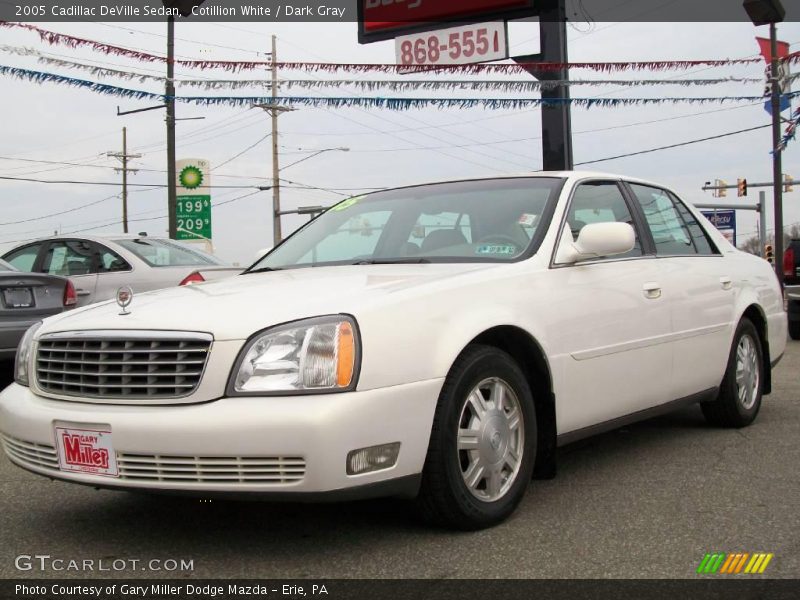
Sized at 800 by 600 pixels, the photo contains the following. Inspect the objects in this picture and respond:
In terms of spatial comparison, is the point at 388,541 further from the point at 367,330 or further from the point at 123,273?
the point at 123,273

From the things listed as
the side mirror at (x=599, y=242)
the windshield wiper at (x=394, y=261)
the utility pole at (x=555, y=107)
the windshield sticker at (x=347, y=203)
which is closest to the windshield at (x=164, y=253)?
the windshield sticker at (x=347, y=203)

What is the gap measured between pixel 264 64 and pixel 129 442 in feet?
23.9

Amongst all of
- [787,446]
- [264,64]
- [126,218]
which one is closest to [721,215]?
[264,64]

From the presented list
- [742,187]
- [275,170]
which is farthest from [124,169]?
[742,187]

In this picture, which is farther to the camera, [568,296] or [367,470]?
[568,296]

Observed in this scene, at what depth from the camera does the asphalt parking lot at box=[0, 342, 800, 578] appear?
10.3 feet

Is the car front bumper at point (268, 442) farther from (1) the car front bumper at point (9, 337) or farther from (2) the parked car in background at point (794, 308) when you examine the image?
(2) the parked car in background at point (794, 308)

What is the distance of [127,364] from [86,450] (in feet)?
1.12

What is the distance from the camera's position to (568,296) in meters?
4.10

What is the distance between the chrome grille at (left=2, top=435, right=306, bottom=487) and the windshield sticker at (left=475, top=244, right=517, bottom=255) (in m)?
1.57

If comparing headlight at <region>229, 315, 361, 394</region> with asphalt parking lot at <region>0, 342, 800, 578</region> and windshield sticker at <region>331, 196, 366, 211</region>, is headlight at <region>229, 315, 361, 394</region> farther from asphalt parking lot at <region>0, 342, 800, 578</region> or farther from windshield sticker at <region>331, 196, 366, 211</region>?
windshield sticker at <region>331, 196, 366, 211</region>

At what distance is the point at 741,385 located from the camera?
5.64 metres

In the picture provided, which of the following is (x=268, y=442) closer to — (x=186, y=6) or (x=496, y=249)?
(x=496, y=249)

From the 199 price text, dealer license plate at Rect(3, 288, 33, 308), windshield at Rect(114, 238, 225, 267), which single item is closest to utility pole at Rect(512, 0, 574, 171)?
the 199 price text
